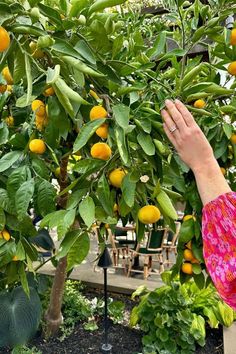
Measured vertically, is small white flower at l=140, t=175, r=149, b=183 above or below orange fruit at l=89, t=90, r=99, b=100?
below

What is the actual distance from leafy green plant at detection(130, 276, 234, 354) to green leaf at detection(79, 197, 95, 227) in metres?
1.52

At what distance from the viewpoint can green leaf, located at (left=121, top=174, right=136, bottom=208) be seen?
0.79 meters

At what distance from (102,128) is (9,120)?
0.53 m

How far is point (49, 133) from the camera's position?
88cm

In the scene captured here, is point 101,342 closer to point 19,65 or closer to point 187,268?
point 187,268

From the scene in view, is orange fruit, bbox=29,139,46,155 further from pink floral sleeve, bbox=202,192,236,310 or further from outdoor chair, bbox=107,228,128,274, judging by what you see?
outdoor chair, bbox=107,228,128,274

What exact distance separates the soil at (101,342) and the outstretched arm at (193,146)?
149cm

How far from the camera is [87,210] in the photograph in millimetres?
766

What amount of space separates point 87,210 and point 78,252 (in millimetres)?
99

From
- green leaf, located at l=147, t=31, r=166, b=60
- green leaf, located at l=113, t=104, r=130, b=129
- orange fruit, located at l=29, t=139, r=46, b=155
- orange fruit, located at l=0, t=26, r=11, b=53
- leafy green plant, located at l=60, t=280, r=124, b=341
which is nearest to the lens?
orange fruit, located at l=0, t=26, r=11, b=53

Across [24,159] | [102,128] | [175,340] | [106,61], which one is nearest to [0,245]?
[24,159]

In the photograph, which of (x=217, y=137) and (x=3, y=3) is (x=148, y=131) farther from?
(x=217, y=137)

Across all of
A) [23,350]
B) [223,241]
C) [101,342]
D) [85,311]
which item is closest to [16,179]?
[223,241]

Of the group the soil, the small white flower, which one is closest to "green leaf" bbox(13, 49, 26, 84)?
the small white flower
